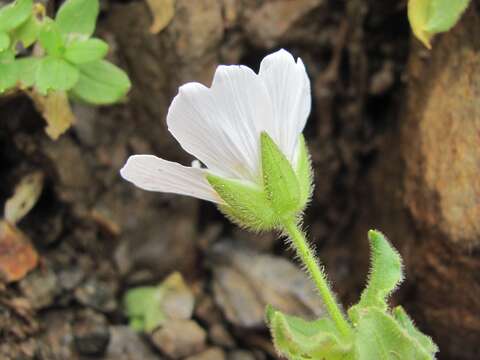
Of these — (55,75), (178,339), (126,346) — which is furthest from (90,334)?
(55,75)

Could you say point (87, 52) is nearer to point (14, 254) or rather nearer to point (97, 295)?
point (14, 254)

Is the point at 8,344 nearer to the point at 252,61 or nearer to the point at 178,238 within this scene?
the point at 178,238

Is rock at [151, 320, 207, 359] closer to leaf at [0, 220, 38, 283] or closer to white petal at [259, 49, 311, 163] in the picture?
leaf at [0, 220, 38, 283]

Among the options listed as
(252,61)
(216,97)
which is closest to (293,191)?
(216,97)

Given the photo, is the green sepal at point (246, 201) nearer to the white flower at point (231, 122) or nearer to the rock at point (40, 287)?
the white flower at point (231, 122)

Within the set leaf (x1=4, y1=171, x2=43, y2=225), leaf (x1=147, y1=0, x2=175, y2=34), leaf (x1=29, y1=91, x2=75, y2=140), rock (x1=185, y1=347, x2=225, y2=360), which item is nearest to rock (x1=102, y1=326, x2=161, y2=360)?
rock (x1=185, y1=347, x2=225, y2=360)

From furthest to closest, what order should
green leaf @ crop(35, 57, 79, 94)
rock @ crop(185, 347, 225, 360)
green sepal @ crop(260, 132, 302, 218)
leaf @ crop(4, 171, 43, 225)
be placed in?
rock @ crop(185, 347, 225, 360) < leaf @ crop(4, 171, 43, 225) < green leaf @ crop(35, 57, 79, 94) < green sepal @ crop(260, 132, 302, 218)
